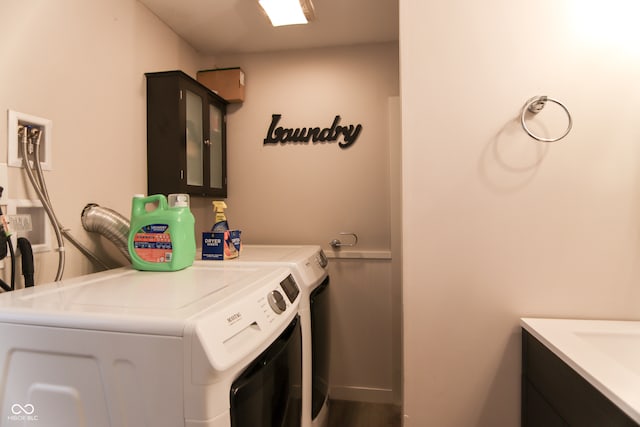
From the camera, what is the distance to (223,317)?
82cm

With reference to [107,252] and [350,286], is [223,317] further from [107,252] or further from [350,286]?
[350,286]

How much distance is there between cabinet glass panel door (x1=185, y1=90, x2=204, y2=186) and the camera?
2.07 meters

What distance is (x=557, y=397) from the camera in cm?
104

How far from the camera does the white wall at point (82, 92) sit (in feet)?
4.26

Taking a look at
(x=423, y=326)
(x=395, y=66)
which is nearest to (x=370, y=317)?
(x=423, y=326)

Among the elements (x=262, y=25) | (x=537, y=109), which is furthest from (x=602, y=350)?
(x=262, y=25)

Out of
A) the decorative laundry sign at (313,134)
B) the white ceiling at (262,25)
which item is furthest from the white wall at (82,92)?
the decorative laundry sign at (313,134)

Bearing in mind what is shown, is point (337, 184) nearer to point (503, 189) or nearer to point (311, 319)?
point (311, 319)

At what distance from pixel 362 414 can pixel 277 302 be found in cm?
162

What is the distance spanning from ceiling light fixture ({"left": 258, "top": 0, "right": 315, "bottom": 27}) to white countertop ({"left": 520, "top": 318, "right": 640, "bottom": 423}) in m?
1.83

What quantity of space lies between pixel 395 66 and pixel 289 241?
4.78 feet

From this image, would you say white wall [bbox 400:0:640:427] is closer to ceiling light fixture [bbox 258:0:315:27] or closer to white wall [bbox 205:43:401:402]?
ceiling light fixture [bbox 258:0:315:27]

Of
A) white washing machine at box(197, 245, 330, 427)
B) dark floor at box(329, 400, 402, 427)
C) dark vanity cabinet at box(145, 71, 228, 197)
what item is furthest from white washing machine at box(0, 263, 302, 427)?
dark floor at box(329, 400, 402, 427)

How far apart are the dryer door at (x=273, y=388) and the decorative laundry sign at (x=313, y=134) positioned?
151 cm
